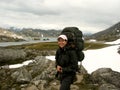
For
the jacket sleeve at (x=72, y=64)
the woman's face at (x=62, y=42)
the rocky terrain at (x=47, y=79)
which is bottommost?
the rocky terrain at (x=47, y=79)

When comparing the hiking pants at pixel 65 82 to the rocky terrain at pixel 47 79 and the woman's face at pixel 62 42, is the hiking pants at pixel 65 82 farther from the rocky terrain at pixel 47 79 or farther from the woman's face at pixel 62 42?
the rocky terrain at pixel 47 79

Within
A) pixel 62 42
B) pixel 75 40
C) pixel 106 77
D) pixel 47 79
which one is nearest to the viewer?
pixel 62 42

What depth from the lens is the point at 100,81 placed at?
2062 cm

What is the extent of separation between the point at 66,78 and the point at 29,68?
14607 millimetres

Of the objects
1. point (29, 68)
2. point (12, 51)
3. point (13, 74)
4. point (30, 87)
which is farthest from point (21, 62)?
point (30, 87)

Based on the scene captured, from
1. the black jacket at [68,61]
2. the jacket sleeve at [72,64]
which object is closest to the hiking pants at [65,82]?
the black jacket at [68,61]

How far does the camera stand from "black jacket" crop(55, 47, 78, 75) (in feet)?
34.8

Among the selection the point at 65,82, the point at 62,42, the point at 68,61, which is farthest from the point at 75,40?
the point at 65,82

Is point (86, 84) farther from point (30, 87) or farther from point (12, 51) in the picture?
point (12, 51)

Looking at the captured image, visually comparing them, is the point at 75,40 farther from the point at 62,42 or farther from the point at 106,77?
the point at 106,77

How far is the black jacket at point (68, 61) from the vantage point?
1062 centimetres

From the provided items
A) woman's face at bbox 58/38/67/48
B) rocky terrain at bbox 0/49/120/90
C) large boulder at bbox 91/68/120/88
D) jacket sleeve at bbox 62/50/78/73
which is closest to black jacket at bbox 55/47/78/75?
jacket sleeve at bbox 62/50/78/73

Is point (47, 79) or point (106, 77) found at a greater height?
point (106, 77)

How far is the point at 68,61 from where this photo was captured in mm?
10734
